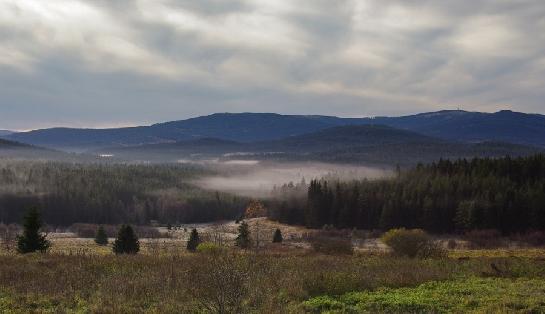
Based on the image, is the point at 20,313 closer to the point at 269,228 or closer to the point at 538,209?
the point at 538,209

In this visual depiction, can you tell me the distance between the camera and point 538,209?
347 feet

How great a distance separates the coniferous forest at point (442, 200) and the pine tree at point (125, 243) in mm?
80977

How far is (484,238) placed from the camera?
103 metres

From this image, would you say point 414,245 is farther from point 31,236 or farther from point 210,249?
point 31,236

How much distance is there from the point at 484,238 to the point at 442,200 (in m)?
17.7

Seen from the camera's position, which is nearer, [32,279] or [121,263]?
[32,279]

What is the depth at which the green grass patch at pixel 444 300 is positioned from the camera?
16.7 metres

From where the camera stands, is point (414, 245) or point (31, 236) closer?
point (31, 236)

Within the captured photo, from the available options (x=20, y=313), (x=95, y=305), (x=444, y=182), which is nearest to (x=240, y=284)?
(x=95, y=305)

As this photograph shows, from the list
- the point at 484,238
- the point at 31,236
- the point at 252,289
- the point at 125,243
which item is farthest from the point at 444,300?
the point at 484,238

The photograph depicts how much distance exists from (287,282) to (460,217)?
332 ft

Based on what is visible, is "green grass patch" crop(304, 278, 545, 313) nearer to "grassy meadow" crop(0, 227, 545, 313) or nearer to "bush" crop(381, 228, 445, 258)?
"grassy meadow" crop(0, 227, 545, 313)

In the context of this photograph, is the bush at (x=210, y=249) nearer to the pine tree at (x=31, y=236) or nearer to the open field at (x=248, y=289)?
the open field at (x=248, y=289)

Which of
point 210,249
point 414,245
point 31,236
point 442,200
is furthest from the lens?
point 442,200
